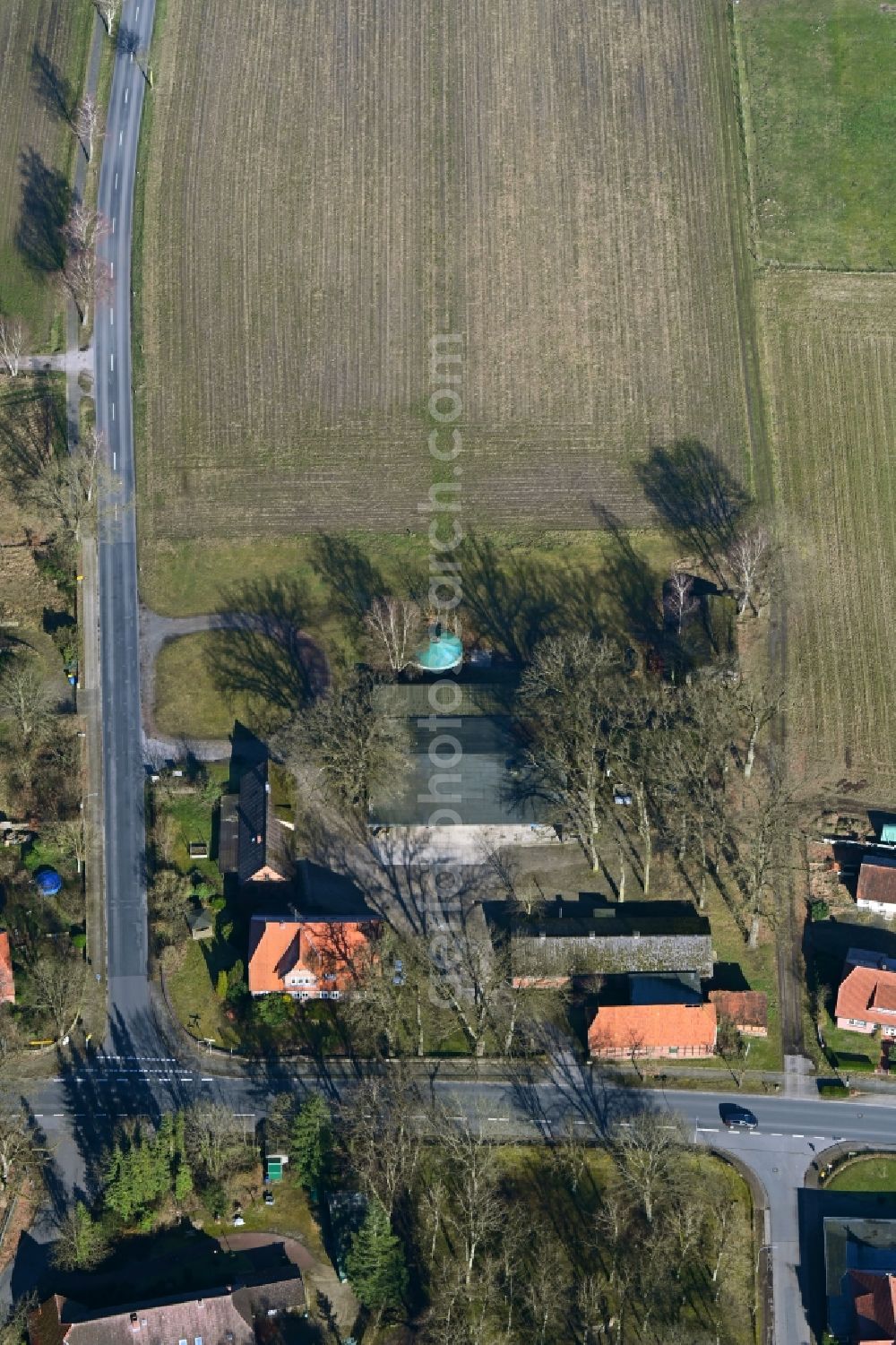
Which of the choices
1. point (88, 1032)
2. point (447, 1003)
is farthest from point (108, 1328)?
point (447, 1003)

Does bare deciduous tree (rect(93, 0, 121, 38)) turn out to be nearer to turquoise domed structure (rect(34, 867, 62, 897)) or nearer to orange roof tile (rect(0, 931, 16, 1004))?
turquoise domed structure (rect(34, 867, 62, 897))

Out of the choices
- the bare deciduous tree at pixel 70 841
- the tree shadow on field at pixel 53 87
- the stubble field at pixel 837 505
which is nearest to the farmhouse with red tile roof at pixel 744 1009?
the stubble field at pixel 837 505

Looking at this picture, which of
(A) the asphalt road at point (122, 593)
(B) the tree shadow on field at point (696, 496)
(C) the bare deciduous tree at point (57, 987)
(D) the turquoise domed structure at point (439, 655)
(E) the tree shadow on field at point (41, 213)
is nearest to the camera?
(C) the bare deciduous tree at point (57, 987)

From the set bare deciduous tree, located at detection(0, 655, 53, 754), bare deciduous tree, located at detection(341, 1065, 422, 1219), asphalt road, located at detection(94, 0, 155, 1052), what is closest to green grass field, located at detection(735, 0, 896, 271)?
asphalt road, located at detection(94, 0, 155, 1052)

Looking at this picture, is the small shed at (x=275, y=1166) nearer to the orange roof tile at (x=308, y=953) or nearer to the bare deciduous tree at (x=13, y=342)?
the orange roof tile at (x=308, y=953)

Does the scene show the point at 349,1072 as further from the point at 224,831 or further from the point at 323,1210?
the point at 224,831

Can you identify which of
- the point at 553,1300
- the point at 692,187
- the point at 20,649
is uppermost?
the point at 692,187
